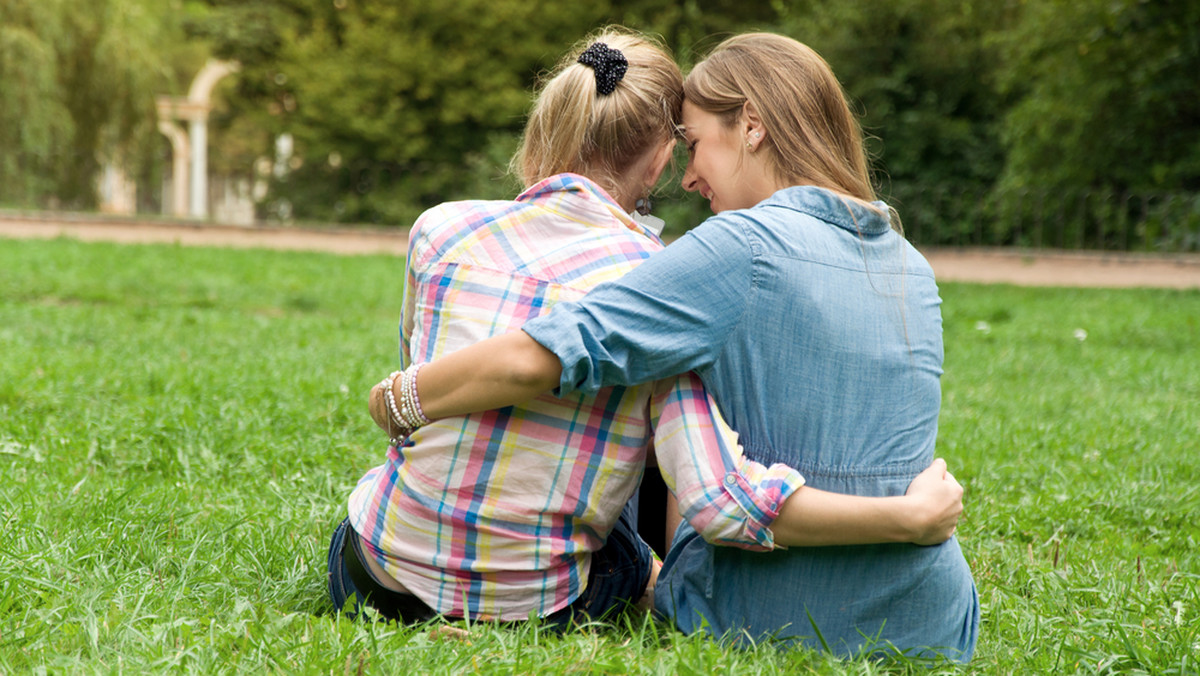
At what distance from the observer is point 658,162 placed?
191cm

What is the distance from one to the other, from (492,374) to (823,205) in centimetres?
62

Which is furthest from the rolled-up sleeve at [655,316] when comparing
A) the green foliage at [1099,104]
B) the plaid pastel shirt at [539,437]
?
the green foliage at [1099,104]

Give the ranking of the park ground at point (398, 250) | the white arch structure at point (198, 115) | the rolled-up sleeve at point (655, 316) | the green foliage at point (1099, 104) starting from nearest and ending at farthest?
the rolled-up sleeve at point (655, 316)
the park ground at point (398, 250)
the green foliage at point (1099, 104)
the white arch structure at point (198, 115)

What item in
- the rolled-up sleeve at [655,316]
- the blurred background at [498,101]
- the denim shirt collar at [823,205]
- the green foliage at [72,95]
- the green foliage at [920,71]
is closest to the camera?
the rolled-up sleeve at [655,316]

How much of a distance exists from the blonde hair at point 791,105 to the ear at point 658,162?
4.0 inches

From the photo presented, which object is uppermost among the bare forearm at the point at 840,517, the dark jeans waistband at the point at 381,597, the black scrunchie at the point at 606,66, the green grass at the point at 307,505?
the black scrunchie at the point at 606,66

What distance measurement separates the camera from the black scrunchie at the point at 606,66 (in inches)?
70.9

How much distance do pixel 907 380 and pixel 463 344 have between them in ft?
2.45

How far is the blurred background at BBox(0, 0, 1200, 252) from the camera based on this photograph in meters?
14.8

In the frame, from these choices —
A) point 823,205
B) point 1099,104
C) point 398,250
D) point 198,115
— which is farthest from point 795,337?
point 198,115

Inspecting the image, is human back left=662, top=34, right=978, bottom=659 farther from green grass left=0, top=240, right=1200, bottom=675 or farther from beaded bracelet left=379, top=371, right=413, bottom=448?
beaded bracelet left=379, top=371, right=413, bottom=448

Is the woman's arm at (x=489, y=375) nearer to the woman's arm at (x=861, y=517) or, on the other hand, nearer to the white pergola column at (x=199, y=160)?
the woman's arm at (x=861, y=517)

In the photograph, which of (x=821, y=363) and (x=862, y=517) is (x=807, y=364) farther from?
(x=862, y=517)

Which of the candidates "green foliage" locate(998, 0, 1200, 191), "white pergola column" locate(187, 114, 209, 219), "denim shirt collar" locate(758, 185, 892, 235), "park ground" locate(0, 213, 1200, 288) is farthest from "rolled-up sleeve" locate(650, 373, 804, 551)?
"white pergola column" locate(187, 114, 209, 219)
